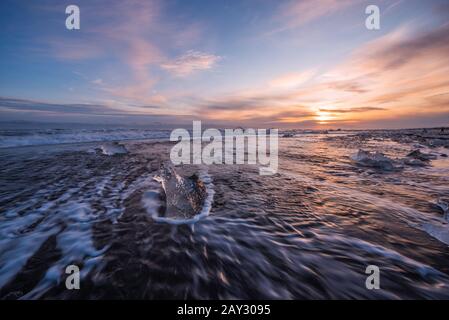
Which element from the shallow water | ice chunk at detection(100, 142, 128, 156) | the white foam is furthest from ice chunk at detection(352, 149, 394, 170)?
ice chunk at detection(100, 142, 128, 156)

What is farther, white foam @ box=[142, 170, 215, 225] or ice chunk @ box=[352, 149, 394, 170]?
ice chunk @ box=[352, 149, 394, 170]

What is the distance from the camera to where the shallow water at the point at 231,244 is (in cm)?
193

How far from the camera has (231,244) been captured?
2.64 meters

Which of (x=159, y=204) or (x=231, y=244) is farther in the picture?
(x=159, y=204)

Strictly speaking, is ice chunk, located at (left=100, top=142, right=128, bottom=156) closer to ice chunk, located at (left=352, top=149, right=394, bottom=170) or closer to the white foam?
the white foam

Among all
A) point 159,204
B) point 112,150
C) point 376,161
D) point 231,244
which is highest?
point 112,150

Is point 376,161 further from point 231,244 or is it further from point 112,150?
point 112,150

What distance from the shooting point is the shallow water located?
193 cm


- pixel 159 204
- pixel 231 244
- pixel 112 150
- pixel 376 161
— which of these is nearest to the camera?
pixel 231 244

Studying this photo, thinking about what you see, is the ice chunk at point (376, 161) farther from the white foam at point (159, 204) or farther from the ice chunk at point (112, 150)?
the ice chunk at point (112, 150)

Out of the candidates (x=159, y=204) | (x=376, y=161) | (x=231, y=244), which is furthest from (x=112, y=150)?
(x=376, y=161)

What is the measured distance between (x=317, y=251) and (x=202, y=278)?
1.42 m

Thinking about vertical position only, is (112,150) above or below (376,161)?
above
